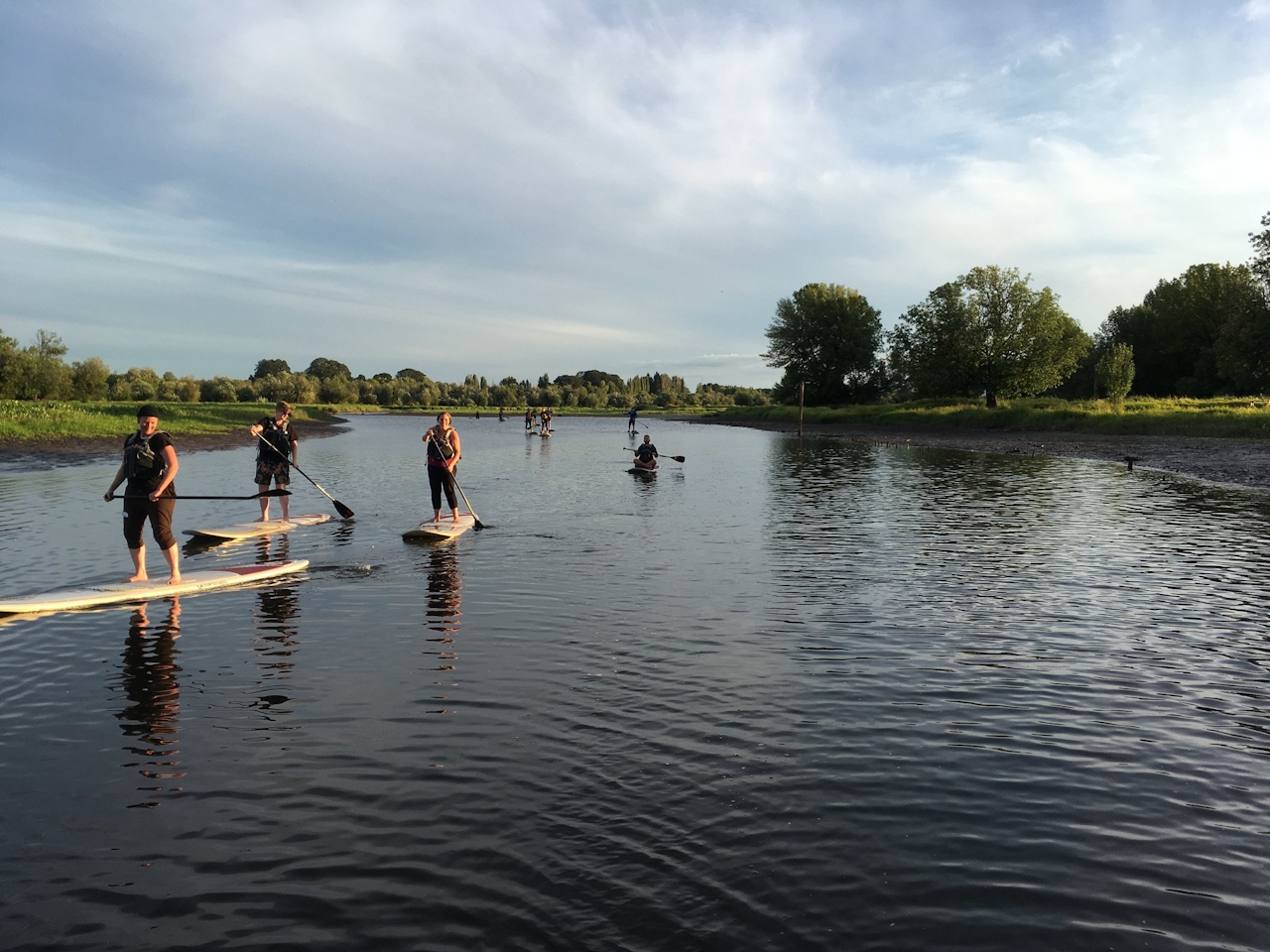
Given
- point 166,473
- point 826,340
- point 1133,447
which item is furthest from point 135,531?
point 826,340

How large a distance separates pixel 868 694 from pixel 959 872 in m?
3.22

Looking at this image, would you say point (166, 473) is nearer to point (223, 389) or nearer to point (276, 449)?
point (276, 449)

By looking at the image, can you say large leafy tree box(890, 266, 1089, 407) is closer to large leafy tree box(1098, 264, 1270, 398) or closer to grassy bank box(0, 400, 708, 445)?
large leafy tree box(1098, 264, 1270, 398)

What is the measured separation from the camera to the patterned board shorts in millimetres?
18688

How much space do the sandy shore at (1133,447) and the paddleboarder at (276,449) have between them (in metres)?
30.5

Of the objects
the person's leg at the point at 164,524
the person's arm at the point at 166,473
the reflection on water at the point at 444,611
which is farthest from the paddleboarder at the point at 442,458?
the person's arm at the point at 166,473

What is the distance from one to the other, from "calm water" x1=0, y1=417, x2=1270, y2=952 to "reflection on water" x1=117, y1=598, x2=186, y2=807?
0.04m

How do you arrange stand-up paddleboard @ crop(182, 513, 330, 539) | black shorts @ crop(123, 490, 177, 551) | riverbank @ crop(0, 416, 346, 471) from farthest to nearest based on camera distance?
riverbank @ crop(0, 416, 346, 471) < stand-up paddleboard @ crop(182, 513, 330, 539) < black shorts @ crop(123, 490, 177, 551)

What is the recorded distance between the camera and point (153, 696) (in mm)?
8305

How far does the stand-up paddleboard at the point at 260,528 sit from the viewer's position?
17484mm

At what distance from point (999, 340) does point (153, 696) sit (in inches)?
3320

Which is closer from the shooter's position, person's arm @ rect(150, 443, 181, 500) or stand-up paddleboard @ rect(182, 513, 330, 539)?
person's arm @ rect(150, 443, 181, 500)

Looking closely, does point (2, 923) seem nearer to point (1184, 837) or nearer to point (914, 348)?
point (1184, 837)

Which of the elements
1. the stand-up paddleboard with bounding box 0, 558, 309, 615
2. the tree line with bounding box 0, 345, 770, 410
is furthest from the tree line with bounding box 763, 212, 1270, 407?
the stand-up paddleboard with bounding box 0, 558, 309, 615
